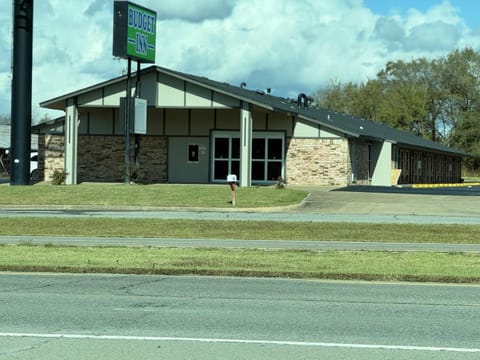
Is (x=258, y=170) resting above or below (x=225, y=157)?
below

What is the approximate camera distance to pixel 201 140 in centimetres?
4269

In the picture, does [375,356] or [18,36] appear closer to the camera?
[375,356]

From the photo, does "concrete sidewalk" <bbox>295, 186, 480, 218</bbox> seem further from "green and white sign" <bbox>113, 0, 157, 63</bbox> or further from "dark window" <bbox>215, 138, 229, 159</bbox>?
"green and white sign" <bbox>113, 0, 157, 63</bbox>

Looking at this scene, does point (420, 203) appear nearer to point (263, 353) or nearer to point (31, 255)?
point (31, 255)

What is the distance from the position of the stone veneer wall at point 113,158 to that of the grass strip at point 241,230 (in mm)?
20664

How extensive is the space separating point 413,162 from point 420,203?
25.6 meters

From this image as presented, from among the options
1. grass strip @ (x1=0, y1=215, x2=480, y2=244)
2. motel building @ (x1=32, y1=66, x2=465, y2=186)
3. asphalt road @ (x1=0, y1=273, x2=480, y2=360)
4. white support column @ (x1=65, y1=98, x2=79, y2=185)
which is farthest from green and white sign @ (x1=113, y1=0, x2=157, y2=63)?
asphalt road @ (x1=0, y1=273, x2=480, y2=360)

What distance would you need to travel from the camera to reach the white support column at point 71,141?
3888 centimetres

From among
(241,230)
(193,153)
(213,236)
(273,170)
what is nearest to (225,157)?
(193,153)

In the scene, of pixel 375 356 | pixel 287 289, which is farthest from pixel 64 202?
pixel 375 356

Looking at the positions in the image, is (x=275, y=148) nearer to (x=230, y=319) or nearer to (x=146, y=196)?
(x=146, y=196)

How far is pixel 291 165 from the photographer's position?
1610 inches

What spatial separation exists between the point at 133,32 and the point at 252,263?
24.5 meters

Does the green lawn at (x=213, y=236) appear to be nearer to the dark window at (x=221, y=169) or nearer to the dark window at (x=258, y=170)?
the dark window at (x=258, y=170)
